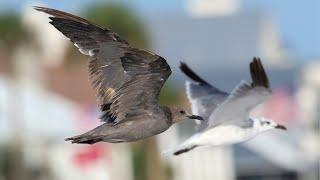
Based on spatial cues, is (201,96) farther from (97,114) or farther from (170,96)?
(170,96)

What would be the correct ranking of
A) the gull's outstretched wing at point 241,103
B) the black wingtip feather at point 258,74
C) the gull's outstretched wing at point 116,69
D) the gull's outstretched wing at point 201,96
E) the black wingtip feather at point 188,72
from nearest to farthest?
the gull's outstretched wing at point 116,69
the black wingtip feather at point 258,74
the gull's outstretched wing at point 241,103
the gull's outstretched wing at point 201,96
the black wingtip feather at point 188,72

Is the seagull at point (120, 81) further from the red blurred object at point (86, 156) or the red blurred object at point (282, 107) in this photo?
the red blurred object at point (282, 107)

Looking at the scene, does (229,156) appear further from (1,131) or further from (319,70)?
(319,70)

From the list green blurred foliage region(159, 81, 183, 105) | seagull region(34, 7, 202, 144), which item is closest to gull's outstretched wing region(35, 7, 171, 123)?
seagull region(34, 7, 202, 144)

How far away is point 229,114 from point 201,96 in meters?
0.50

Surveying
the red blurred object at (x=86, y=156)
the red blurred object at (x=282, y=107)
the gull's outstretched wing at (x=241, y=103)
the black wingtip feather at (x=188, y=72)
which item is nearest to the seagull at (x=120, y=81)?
the gull's outstretched wing at (x=241, y=103)

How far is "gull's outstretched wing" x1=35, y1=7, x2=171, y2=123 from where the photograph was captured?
30.6 feet

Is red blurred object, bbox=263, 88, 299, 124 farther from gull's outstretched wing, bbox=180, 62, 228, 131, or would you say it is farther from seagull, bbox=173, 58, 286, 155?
seagull, bbox=173, 58, 286, 155

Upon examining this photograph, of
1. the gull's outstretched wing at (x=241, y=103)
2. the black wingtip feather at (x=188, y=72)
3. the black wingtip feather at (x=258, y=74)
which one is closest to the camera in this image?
the black wingtip feather at (x=258, y=74)

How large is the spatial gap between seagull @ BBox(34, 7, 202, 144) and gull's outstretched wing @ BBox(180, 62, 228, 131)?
2794 mm

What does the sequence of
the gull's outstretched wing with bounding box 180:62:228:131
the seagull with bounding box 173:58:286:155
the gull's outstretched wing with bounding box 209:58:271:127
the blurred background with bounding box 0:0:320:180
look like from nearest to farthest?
1. the seagull with bounding box 173:58:286:155
2. the gull's outstretched wing with bounding box 209:58:271:127
3. the gull's outstretched wing with bounding box 180:62:228:131
4. the blurred background with bounding box 0:0:320:180

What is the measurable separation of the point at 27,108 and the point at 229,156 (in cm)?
1771

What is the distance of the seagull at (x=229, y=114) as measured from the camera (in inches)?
475

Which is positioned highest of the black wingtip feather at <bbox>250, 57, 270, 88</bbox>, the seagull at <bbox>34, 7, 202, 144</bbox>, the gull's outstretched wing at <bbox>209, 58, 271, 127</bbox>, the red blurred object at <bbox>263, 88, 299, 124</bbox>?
the red blurred object at <bbox>263, 88, 299, 124</bbox>
